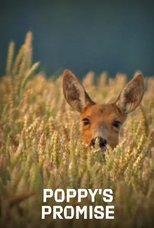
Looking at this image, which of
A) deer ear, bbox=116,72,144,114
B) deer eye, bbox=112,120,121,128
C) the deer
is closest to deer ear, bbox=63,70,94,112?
the deer

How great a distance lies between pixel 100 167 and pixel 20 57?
7.53 feet

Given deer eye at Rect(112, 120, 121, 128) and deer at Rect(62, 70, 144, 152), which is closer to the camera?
deer at Rect(62, 70, 144, 152)

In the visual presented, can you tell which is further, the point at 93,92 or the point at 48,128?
the point at 93,92

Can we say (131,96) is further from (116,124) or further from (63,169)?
(63,169)

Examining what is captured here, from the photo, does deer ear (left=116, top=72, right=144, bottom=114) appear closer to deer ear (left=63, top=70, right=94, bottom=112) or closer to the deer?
→ the deer

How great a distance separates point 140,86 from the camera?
7645 mm

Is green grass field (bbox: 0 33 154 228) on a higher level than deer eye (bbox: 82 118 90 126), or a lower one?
lower

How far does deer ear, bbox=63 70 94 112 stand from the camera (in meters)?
7.61

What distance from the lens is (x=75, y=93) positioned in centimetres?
766

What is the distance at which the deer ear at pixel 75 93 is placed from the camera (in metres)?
7.61

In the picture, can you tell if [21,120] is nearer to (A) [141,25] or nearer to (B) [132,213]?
(A) [141,25]

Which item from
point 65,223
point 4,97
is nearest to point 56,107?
point 4,97

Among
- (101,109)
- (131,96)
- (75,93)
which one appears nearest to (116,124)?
(101,109)

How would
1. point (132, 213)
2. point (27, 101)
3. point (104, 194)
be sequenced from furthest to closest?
point (27, 101)
point (104, 194)
point (132, 213)
